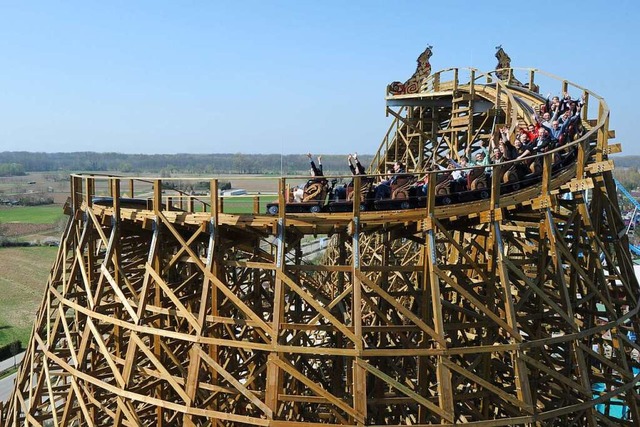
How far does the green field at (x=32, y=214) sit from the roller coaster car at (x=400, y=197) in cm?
7342

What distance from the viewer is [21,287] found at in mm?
41938

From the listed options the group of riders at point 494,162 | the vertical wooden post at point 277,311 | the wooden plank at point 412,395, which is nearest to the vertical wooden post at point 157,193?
the vertical wooden post at point 277,311

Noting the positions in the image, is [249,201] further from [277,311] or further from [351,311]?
[277,311]

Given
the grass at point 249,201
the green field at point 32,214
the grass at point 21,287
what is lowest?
the grass at point 21,287

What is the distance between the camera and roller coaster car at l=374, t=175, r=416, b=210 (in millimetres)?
8242

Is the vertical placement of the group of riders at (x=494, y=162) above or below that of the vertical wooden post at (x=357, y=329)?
above

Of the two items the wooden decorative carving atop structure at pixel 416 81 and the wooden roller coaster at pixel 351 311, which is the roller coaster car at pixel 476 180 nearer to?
the wooden roller coaster at pixel 351 311

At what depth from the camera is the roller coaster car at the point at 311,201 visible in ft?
27.6

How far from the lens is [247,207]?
50.6ft

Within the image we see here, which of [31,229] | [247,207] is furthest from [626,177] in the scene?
[247,207]

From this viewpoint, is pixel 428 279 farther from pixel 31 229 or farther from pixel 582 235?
pixel 31 229

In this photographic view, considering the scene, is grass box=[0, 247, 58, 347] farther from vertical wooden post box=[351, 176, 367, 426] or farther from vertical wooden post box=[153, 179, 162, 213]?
vertical wooden post box=[351, 176, 367, 426]

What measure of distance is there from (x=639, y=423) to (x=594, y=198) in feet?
13.5

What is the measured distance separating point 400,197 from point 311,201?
141cm
